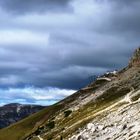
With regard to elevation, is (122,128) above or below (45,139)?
below

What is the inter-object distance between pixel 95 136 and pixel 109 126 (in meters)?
4.97

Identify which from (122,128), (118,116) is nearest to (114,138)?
(122,128)

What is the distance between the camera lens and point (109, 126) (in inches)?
4528

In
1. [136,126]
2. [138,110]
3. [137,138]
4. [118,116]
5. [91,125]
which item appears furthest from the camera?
[91,125]

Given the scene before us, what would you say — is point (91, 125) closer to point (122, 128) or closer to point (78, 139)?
point (78, 139)

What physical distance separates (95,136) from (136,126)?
2403cm

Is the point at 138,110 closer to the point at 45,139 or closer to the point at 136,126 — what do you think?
the point at 136,126

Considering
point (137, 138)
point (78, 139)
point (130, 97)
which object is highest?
point (130, 97)

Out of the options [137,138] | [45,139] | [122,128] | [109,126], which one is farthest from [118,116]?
[45,139]

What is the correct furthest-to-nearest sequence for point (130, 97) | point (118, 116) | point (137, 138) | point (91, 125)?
point (130, 97) → point (91, 125) → point (118, 116) → point (137, 138)

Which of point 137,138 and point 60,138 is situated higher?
point 60,138

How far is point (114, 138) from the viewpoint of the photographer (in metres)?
97.3

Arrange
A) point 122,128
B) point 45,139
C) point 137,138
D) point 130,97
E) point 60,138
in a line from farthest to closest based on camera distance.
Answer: point 45,139
point 130,97
point 60,138
point 122,128
point 137,138

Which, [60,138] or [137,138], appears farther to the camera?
[60,138]
